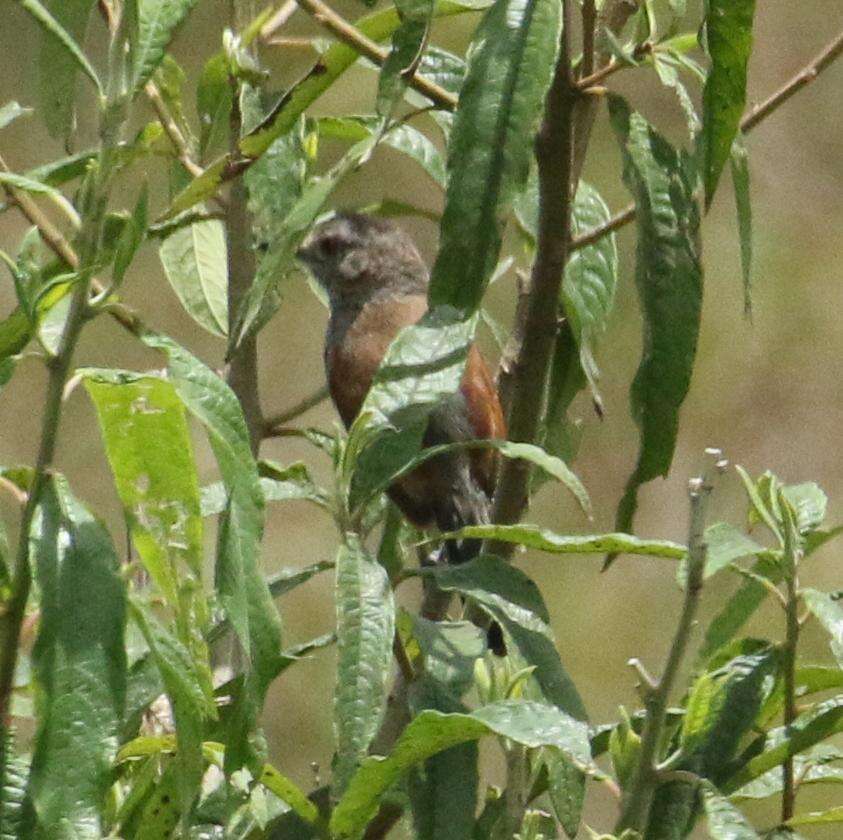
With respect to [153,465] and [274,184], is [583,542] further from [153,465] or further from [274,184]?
[274,184]

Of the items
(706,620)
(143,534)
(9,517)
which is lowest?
(706,620)

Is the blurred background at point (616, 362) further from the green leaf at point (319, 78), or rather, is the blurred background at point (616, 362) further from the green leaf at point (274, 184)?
the green leaf at point (319, 78)

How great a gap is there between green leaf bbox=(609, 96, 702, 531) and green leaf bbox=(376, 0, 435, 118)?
29 centimetres

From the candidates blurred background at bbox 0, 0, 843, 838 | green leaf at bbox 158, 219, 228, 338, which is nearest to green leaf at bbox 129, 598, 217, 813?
green leaf at bbox 158, 219, 228, 338

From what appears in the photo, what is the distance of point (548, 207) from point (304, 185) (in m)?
0.49

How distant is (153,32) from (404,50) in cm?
23

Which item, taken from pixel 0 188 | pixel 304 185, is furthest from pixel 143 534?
pixel 0 188

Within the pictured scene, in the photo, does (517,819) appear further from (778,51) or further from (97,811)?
(778,51)

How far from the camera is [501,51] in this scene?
1.66 meters

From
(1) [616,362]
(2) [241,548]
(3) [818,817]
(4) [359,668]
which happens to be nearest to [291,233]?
(2) [241,548]

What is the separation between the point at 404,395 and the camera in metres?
1.72

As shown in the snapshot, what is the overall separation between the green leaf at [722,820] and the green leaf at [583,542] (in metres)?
0.22

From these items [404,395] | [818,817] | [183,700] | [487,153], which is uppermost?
[487,153]

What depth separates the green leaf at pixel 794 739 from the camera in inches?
67.2
